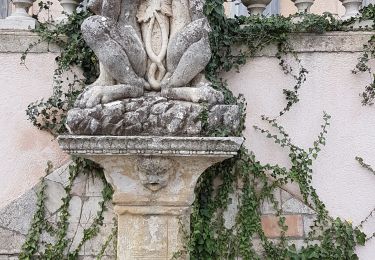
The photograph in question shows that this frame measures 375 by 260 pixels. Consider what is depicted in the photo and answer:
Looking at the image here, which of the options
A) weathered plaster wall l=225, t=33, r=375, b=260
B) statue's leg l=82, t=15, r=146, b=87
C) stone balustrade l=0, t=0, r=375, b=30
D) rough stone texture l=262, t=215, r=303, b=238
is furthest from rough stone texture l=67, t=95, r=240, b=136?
stone balustrade l=0, t=0, r=375, b=30

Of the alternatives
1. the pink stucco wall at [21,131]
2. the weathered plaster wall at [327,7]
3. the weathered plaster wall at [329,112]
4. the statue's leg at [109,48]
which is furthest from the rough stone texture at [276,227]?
the weathered plaster wall at [327,7]

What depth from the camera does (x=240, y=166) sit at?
4.10m

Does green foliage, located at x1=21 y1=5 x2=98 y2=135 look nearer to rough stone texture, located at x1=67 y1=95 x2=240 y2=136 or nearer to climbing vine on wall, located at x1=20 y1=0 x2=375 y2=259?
Answer: climbing vine on wall, located at x1=20 y1=0 x2=375 y2=259

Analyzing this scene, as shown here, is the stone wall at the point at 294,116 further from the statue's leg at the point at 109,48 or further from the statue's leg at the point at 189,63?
the statue's leg at the point at 109,48

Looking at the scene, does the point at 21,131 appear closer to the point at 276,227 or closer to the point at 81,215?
the point at 81,215

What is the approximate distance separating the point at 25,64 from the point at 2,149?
2.14 feet

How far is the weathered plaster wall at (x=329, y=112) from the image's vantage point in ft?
13.7

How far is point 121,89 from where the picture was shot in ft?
11.8

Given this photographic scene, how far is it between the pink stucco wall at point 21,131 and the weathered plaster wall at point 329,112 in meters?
1.40

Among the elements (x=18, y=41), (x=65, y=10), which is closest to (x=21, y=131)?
(x=18, y=41)

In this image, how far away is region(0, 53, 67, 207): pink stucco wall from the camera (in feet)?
13.9

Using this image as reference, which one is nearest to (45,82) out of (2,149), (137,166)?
(2,149)

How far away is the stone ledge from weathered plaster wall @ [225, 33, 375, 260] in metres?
1.44

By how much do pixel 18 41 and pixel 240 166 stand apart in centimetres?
188
